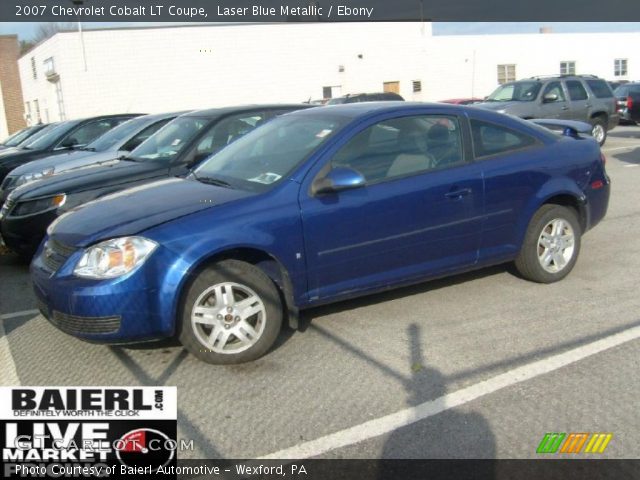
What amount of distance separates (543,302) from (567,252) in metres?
0.73

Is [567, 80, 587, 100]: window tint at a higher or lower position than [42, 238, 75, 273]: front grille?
higher

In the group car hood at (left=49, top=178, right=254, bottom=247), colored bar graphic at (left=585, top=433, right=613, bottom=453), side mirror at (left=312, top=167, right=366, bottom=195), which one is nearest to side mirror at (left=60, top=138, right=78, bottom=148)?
car hood at (left=49, top=178, right=254, bottom=247)

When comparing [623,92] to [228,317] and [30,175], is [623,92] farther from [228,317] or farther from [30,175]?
[228,317]

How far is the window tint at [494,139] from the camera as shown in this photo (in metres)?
5.04

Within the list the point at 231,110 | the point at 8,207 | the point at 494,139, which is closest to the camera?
the point at 494,139

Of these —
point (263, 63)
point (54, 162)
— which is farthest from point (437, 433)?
point (263, 63)

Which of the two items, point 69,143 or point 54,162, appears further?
point 69,143

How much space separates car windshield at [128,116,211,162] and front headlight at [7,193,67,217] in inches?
42.3

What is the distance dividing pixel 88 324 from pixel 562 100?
1377 cm

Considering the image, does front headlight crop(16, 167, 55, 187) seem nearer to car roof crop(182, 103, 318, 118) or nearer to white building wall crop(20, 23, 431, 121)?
car roof crop(182, 103, 318, 118)

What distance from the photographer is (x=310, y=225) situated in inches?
167

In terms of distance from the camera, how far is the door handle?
4.75 m

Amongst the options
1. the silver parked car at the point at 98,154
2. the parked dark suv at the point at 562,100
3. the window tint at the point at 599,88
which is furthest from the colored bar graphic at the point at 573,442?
the window tint at the point at 599,88

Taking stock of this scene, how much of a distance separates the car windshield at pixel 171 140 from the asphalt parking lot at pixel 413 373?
2160 millimetres
